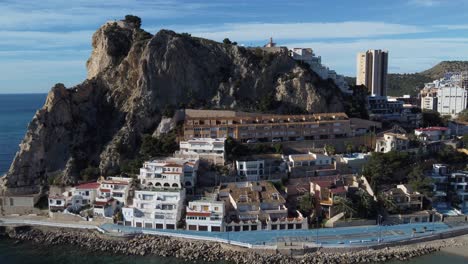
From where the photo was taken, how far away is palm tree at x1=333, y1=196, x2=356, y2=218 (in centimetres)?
3453

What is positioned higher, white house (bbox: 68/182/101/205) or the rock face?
the rock face

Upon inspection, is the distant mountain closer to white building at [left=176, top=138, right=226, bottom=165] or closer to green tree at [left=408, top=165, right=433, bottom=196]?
green tree at [left=408, top=165, right=433, bottom=196]

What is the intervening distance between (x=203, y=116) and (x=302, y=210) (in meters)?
17.3

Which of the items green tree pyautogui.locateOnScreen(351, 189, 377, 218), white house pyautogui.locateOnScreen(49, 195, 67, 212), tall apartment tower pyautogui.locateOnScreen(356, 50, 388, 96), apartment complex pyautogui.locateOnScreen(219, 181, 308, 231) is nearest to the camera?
apartment complex pyautogui.locateOnScreen(219, 181, 308, 231)

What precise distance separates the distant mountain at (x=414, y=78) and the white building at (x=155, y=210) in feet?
259

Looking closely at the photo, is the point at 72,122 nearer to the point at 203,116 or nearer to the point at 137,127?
the point at 137,127

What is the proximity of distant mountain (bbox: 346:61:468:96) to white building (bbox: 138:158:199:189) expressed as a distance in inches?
2978

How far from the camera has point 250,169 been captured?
39500 mm

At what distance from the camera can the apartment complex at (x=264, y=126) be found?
44375mm

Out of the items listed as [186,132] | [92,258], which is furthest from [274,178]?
[92,258]

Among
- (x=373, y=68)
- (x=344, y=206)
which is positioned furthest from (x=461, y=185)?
(x=373, y=68)

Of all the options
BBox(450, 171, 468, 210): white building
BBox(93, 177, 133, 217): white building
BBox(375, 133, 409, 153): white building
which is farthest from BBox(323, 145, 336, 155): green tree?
BBox(93, 177, 133, 217): white building

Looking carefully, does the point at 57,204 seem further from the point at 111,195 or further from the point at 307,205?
the point at 307,205

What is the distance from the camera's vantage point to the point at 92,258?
31.2m
